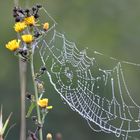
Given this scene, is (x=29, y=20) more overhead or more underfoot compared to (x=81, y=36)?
more underfoot

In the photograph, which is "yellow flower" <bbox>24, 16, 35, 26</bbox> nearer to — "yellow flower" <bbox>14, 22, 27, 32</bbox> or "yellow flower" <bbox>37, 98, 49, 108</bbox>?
"yellow flower" <bbox>14, 22, 27, 32</bbox>

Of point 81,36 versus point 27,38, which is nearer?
point 27,38

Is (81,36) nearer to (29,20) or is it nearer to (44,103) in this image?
(29,20)

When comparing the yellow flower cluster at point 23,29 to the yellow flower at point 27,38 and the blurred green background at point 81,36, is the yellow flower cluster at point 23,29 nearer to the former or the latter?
the yellow flower at point 27,38

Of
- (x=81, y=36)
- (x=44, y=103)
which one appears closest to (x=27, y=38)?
(x=44, y=103)

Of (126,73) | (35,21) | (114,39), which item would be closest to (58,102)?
(126,73)

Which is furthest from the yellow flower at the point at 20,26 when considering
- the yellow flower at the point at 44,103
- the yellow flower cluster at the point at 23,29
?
the yellow flower at the point at 44,103

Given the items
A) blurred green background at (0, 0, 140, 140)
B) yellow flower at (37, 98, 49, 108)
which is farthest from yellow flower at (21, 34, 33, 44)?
blurred green background at (0, 0, 140, 140)

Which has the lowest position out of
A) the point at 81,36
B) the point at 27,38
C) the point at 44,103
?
the point at 44,103
